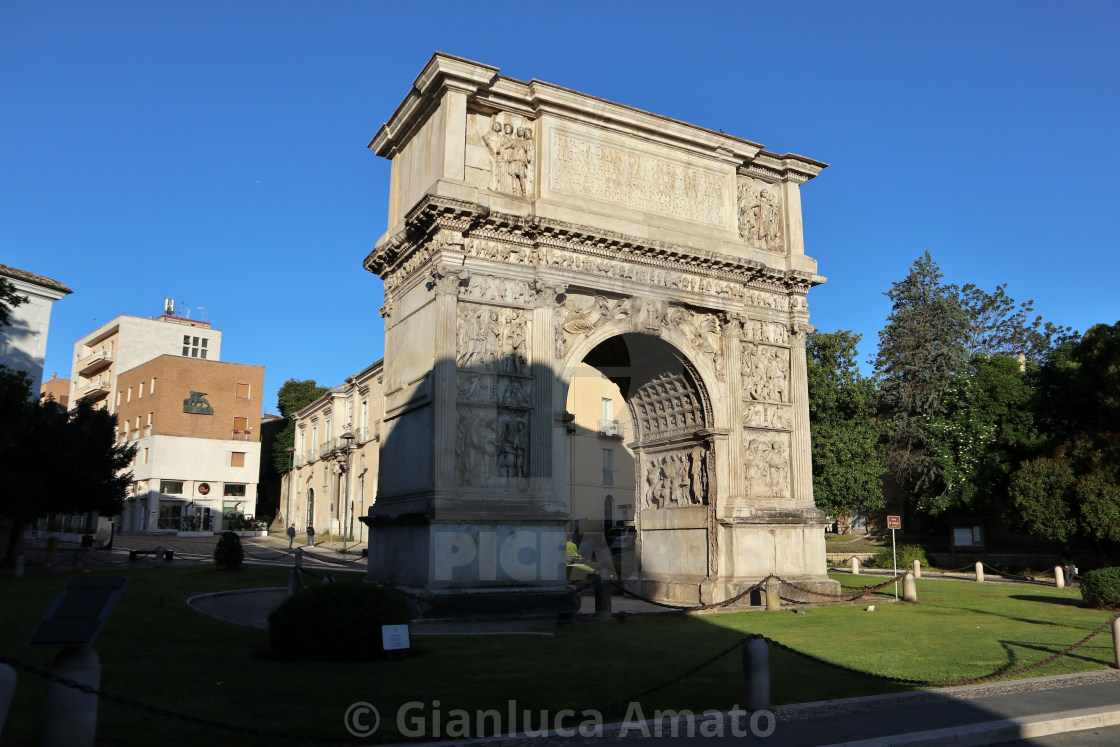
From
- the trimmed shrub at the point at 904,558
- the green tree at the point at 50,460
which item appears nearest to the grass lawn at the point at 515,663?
the green tree at the point at 50,460

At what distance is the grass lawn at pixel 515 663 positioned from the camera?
7.88 m

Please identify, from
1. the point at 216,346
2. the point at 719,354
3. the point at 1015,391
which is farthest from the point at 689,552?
the point at 216,346

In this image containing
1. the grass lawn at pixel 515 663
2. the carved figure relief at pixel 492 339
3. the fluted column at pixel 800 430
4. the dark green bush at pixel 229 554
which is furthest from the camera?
the dark green bush at pixel 229 554

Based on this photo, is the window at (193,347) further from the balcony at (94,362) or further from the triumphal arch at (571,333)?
the triumphal arch at (571,333)

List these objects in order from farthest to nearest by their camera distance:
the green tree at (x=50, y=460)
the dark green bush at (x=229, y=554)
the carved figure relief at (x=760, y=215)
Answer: the dark green bush at (x=229, y=554)
the green tree at (x=50, y=460)
the carved figure relief at (x=760, y=215)

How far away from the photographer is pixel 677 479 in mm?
22547

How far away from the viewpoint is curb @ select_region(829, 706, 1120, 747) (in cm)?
727

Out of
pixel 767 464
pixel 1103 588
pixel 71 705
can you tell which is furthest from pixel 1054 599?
pixel 71 705

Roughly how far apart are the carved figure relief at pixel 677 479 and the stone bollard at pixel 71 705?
17.1 metres

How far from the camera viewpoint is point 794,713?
8148mm

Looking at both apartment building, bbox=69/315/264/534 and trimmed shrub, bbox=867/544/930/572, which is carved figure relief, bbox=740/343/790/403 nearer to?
trimmed shrub, bbox=867/544/930/572

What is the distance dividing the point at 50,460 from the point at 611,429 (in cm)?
2757

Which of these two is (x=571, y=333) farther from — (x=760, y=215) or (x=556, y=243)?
(x=760, y=215)

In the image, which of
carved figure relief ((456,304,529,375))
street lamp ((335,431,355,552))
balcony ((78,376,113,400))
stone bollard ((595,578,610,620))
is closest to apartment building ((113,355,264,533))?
balcony ((78,376,113,400))
